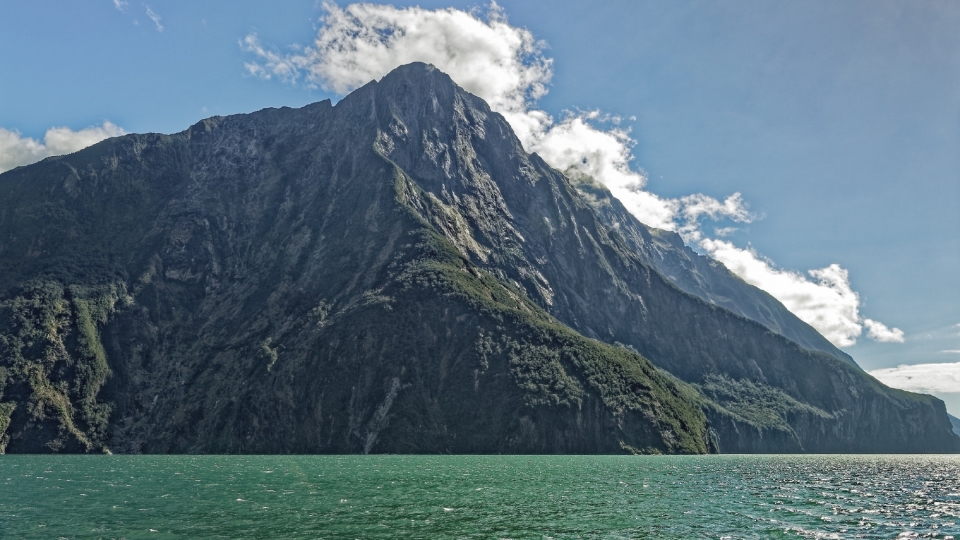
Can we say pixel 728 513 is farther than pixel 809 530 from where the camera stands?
Yes

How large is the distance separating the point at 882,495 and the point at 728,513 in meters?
33.4

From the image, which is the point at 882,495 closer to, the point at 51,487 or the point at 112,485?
the point at 112,485

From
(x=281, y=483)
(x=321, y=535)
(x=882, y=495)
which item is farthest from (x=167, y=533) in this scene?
(x=882, y=495)

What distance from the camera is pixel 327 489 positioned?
Answer: 73.3 m

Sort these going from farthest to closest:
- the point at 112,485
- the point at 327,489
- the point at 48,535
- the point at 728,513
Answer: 1. the point at 112,485
2. the point at 327,489
3. the point at 728,513
4. the point at 48,535

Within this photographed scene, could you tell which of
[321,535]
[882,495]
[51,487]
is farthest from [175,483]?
[882,495]

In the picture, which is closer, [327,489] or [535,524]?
[535,524]

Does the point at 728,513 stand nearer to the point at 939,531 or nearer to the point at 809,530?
the point at 809,530

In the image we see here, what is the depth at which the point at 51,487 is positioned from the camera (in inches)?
2938

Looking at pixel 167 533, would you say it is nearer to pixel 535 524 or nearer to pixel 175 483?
pixel 535 524

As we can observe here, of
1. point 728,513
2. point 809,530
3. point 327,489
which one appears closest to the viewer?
point 809,530

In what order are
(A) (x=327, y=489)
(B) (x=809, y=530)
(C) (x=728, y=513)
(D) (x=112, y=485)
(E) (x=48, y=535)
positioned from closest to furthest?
(E) (x=48, y=535)
(B) (x=809, y=530)
(C) (x=728, y=513)
(A) (x=327, y=489)
(D) (x=112, y=485)

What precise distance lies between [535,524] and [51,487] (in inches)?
2292

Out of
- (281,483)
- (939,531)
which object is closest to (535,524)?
(939,531)
